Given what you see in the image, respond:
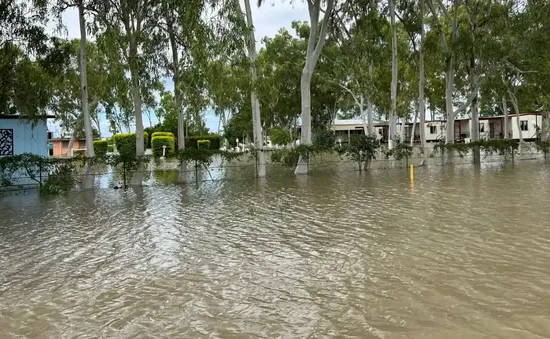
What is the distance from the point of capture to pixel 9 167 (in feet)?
54.5

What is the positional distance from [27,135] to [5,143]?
80 cm

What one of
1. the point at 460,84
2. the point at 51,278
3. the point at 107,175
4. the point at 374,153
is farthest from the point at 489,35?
the point at 51,278

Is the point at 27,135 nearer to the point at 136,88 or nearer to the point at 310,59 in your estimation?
the point at 136,88

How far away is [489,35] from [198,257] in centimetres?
2370

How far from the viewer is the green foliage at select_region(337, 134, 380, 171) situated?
23.2m

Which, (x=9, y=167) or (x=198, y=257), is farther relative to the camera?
(x=9, y=167)

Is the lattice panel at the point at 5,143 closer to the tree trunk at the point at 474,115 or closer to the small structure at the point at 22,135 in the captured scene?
the small structure at the point at 22,135

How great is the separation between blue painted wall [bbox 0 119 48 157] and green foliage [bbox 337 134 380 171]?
12603 mm

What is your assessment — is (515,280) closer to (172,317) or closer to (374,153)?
(172,317)

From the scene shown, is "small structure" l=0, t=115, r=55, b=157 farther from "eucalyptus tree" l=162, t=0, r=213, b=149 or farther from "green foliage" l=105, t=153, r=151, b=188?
"eucalyptus tree" l=162, t=0, r=213, b=149

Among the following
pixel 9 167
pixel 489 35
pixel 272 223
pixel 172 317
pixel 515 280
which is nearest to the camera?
pixel 172 317

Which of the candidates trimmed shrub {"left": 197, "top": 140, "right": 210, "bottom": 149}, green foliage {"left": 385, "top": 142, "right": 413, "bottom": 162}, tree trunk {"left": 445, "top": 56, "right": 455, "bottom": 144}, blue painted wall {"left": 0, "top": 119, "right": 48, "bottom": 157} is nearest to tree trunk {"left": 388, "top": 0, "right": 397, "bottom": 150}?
green foliage {"left": 385, "top": 142, "right": 413, "bottom": 162}

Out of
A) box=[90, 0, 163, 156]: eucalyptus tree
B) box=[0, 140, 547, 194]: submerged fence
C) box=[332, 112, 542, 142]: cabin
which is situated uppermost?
box=[90, 0, 163, 156]: eucalyptus tree

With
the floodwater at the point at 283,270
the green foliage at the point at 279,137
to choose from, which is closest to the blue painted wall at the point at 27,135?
the floodwater at the point at 283,270
